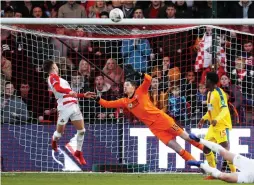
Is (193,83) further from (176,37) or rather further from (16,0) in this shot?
(16,0)

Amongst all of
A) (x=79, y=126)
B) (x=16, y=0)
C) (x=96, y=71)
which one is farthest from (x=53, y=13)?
(x=79, y=126)

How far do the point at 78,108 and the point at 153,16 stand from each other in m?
Result: 3.33

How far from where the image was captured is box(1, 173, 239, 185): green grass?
14797mm

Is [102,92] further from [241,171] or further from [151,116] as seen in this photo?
[241,171]

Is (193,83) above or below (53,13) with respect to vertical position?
below

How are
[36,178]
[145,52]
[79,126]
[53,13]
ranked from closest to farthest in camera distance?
[36,178]
[79,126]
[145,52]
[53,13]

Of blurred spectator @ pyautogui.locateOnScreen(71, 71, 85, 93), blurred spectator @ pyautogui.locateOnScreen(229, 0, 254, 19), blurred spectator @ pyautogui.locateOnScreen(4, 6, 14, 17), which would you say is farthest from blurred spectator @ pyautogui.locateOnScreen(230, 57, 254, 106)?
blurred spectator @ pyautogui.locateOnScreen(4, 6, 14, 17)

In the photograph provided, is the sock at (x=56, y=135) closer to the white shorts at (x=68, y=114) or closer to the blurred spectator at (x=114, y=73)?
the white shorts at (x=68, y=114)

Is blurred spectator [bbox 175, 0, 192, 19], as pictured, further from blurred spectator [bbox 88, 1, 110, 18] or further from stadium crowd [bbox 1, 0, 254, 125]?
blurred spectator [bbox 88, 1, 110, 18]

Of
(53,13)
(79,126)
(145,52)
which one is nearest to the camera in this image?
(79,126)

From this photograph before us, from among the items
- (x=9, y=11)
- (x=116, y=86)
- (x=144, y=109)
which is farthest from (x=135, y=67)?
(x=9, y=11)

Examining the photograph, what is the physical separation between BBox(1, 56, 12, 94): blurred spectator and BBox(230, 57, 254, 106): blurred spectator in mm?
4717

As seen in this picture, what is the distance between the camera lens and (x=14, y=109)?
1864 centimetres

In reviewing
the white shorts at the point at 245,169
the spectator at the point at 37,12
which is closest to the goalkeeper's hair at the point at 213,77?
the white shorts at the point at 245,169
